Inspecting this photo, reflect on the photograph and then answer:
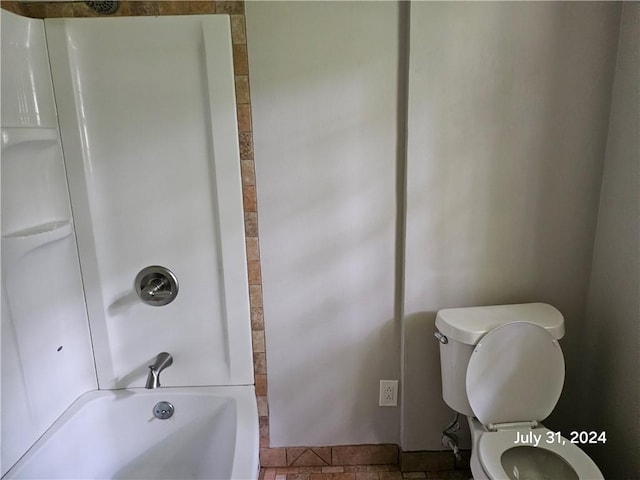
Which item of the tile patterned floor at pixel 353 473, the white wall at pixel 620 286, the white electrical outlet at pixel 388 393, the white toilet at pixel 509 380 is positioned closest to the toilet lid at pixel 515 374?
the white toilet at pixel 509 380

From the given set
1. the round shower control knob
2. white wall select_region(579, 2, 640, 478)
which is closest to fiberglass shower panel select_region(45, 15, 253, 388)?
the round shower control knob

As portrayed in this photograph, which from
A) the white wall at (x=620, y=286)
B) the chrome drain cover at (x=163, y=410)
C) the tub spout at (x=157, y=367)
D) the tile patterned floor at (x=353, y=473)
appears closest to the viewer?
the white wall at (x=620, y=286)

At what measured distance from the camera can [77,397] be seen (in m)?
1.71

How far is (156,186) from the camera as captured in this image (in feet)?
5.36

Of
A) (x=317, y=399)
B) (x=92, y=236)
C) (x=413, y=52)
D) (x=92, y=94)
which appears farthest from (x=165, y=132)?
(x=317, y=399)

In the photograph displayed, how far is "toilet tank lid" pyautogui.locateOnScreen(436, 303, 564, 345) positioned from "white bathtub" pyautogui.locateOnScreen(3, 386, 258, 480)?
2.65 ft

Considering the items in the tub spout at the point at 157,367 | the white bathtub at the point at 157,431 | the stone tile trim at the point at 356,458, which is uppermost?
the tub spout at the point at 157,367

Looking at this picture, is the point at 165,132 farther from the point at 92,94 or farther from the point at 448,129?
the point at 448,129

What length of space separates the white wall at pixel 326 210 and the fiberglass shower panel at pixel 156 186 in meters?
0.14

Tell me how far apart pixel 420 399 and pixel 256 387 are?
699 mm

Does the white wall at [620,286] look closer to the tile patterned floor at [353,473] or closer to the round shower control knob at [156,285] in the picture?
the tile patterned floor at [353,473]

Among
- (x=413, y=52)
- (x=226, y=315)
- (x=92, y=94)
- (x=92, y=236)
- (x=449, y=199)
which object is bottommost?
(x=226, y=315)

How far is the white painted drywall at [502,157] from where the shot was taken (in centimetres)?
151

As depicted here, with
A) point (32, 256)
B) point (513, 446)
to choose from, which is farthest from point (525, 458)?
point (32, 256)
